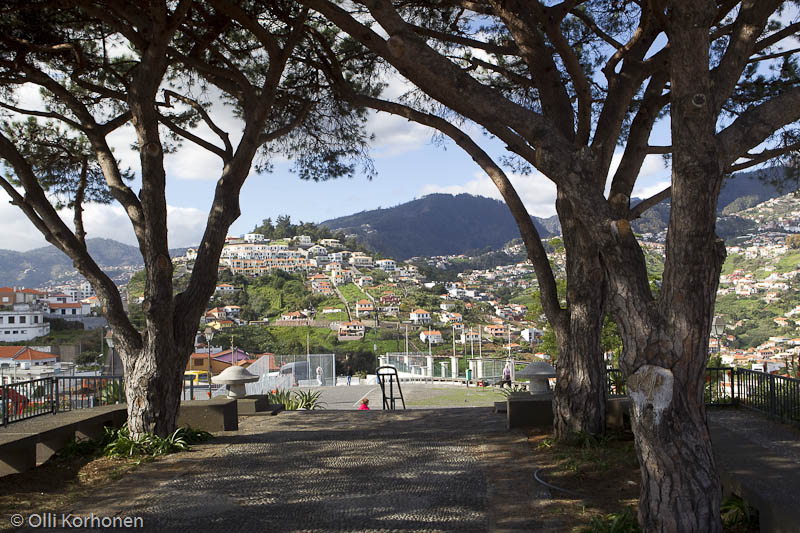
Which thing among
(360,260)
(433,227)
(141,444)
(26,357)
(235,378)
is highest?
(433,227)

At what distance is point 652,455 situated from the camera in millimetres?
3748

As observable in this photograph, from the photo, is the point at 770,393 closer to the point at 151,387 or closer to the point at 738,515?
the point at 738,515

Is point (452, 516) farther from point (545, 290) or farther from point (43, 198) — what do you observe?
point (43, 198)

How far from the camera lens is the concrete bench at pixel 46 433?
593cm

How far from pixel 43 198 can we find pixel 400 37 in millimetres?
5249

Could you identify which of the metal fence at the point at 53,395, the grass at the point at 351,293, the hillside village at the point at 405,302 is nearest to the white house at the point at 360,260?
the hillside village at the point at 405,302

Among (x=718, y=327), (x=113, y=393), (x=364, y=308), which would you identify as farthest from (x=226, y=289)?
(x=718, y=327)

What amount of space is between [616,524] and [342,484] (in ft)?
7.66

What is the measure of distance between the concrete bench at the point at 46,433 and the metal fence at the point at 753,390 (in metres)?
5.58

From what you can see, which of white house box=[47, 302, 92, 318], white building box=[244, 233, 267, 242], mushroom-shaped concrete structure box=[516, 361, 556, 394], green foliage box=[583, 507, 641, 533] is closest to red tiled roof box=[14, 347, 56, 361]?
white house box=[47, 302, 92, 318]

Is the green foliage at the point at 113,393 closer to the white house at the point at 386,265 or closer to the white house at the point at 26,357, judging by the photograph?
the white house at the point at 26,357

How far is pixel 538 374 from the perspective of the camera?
924cm

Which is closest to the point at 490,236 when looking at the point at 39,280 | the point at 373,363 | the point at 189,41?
the point at 39,280

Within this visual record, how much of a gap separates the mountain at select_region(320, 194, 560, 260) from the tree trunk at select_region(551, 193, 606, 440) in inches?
5654
